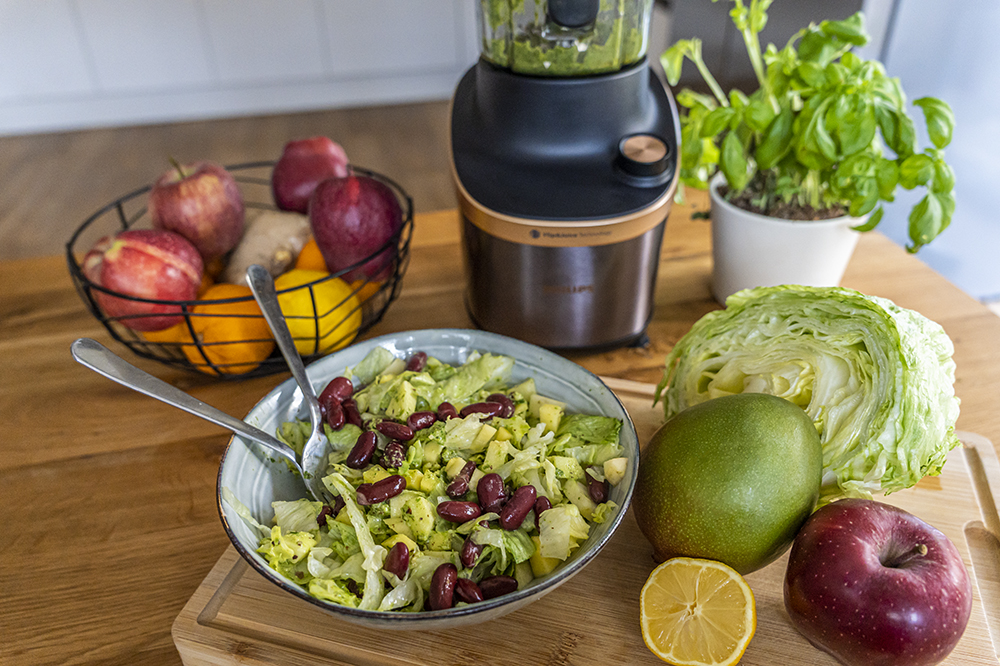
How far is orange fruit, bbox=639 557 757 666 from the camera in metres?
0.68

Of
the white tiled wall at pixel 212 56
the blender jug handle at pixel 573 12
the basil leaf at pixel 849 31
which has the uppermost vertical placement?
the blender jug handle at pixel 573 12

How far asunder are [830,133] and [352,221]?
693 mm

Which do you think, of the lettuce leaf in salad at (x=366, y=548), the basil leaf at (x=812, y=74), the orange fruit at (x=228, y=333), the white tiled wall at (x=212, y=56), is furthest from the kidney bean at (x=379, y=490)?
the white tiled wall at (x=212, y=56)

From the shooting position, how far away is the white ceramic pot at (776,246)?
3.50 feet

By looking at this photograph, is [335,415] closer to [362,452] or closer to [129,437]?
[362,452]

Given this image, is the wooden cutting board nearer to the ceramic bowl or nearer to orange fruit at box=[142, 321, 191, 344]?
the ceramic bowl

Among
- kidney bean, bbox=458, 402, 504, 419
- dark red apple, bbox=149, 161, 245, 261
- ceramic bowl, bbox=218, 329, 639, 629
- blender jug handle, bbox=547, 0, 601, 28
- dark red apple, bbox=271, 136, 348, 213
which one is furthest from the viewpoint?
dark red apple, bbox=271, 136, 348, 213

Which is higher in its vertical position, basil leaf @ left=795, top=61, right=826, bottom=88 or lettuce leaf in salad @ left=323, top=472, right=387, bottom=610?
basil leaf @ left=795, top=61, right=826, bottom=88

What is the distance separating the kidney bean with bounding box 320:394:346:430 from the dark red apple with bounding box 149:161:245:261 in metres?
0.41

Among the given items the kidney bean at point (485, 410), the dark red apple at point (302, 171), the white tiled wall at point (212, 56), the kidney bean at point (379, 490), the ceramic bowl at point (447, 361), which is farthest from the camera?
the white tiled wall at point (212, 56)

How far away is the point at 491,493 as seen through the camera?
0.74 meters

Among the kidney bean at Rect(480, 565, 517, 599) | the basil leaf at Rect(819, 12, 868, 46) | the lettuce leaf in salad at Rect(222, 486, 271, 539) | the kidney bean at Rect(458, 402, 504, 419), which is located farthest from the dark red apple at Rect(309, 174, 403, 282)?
the basil leaf at Rect(819, 12, 868, 46)

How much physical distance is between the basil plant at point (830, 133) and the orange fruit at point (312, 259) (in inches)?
23.1

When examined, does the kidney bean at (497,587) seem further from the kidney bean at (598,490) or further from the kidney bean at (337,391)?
the kidney bean at (337,391)
